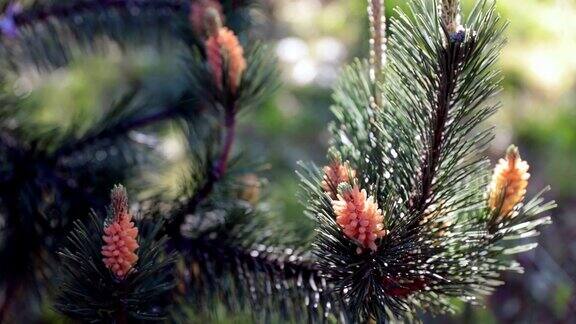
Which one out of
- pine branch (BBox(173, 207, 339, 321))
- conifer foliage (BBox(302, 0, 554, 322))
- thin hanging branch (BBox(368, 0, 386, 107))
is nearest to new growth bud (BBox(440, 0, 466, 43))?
conifer foliage (BBox(302, 0, 554, 322))

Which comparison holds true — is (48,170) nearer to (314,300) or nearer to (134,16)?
(134,16)

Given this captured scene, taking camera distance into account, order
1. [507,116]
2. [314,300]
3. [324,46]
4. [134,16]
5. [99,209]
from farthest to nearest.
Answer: [324,46] < [507,116] < [134,16] < [99,209] < [314,300]

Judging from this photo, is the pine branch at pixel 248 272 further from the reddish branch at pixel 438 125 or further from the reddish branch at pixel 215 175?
the reddish branch at pixel 438 125

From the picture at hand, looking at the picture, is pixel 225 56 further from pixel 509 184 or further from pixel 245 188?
pixel 509 184

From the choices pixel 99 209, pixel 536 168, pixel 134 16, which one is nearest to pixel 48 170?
pixel 99 209

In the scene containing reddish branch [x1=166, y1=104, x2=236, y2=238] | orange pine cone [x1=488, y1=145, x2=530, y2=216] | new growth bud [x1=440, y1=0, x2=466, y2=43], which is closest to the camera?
new growth bud [x1=440, y1=0, x2=466, y2=43]

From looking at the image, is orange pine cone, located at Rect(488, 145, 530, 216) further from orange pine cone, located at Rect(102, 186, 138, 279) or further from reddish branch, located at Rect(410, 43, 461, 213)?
orange pine cone, located at Rect(102, 186, 138, 279)

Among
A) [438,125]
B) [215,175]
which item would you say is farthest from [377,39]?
[215,175]
